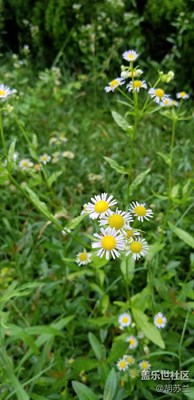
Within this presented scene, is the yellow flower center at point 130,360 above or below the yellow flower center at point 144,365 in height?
above

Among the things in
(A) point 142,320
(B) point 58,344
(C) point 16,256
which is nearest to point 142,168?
(C) point 16,256

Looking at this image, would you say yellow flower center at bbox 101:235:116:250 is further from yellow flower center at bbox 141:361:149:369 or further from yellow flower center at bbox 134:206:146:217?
yellow flower center at bbox 141:361:149:369

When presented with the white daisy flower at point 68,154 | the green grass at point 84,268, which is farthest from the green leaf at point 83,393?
the white daisy flower at point 68,154

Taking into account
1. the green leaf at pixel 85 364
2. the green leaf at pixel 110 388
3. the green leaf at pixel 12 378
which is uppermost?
the green leaf at pixel 85 364

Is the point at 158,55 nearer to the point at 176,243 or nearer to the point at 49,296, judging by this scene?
the point at 176,243

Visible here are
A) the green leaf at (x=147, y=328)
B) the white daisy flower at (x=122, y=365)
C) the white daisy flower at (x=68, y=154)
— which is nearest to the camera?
the green leaf at (x=147, y=328)

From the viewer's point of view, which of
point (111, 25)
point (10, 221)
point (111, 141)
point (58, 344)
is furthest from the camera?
point (111, 25)

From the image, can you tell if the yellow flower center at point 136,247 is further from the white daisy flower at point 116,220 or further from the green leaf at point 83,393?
the green leaf at point 83,393
